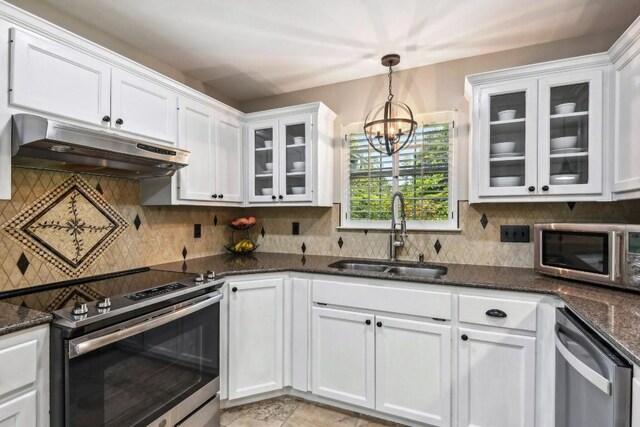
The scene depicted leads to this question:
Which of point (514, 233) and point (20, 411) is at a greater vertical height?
point (514, 233)

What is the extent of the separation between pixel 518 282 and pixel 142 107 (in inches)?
93.7

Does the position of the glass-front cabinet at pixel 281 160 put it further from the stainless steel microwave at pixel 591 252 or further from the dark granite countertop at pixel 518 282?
the stainless steel microwave at pixel 591 252

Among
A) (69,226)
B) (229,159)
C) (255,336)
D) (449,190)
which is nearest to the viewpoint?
(69,226)

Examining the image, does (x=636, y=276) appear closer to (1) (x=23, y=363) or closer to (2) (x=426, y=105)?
(2) (x=426, y=105)

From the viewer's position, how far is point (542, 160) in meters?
1.94

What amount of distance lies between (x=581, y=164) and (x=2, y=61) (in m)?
2.90

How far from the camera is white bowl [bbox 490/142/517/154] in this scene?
6.68ft

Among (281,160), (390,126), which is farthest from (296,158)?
(390,126)

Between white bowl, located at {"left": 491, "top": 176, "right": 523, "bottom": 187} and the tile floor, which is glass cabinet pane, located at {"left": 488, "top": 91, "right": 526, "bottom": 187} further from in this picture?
the tile floor

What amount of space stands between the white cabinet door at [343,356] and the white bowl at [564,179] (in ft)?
4.46

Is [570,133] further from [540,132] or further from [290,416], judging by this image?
[290,416]

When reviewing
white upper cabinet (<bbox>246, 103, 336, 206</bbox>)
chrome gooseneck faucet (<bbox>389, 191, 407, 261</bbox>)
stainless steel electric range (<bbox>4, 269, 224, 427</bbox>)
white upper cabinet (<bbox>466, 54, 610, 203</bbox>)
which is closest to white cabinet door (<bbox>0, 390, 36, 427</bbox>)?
stainless steel electric range (<bbox>4, 269, 224, 427</bbox>)

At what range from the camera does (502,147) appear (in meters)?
2.06

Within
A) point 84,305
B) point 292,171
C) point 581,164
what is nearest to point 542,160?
point 581,164
